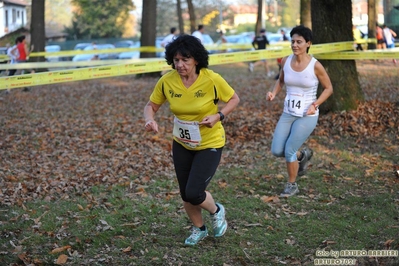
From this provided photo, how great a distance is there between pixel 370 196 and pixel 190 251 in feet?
9.43

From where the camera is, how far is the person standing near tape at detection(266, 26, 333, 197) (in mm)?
7609

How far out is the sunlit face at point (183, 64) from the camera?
5.60 meters

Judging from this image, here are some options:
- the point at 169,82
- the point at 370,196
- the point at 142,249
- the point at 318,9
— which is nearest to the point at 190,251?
the point at 142,249

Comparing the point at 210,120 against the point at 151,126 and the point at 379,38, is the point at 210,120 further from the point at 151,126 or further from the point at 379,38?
the point at 379,38

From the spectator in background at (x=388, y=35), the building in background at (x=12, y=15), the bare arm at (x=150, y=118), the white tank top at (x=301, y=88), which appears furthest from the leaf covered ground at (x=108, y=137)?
the building in background at (x=12, y=15)

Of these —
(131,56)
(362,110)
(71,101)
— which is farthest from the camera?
(131,56)

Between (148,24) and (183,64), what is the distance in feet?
66.2

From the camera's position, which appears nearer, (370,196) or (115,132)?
(370,196)

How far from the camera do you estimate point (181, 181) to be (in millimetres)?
5984

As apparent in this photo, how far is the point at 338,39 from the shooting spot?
12.7 metres

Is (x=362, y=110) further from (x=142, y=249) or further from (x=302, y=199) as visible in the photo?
(x=142, y=249)

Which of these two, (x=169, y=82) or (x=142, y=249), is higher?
(x=169, y=82)

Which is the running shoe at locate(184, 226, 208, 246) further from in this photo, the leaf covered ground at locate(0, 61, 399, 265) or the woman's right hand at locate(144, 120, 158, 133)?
the woman's right hand at locate(144, 120, 158, 133)

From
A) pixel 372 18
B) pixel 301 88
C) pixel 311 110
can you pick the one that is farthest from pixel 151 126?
pixel 372 18
